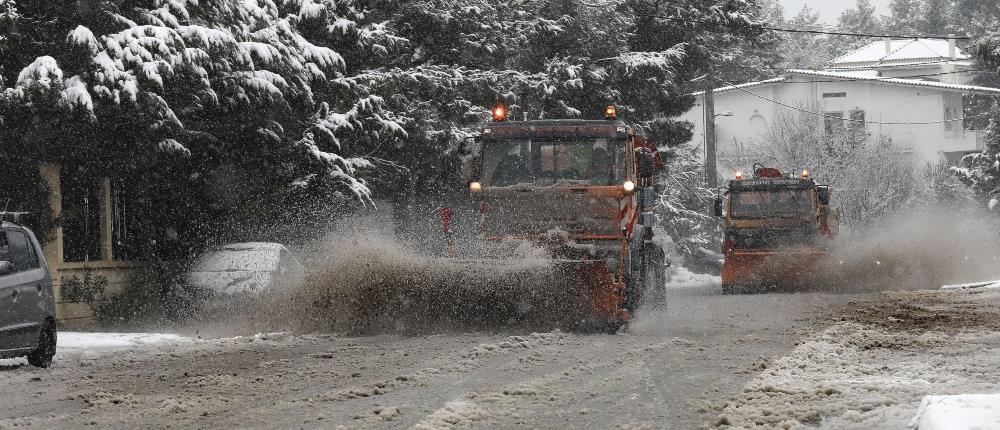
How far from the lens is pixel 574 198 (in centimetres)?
1509

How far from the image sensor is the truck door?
36.8 feet

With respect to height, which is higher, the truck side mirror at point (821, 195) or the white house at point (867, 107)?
the white house at point (867, 107)

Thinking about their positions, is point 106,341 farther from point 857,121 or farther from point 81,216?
point 857,121

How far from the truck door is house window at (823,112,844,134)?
47.5m

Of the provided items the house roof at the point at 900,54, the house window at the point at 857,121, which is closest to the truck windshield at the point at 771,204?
the house window at the point at 857,121

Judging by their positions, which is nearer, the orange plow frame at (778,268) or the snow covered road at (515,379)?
the snow covered road at (515,379)

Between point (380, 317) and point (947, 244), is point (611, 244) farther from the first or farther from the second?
point (947, 244)

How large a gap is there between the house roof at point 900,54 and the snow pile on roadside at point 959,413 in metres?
68.6

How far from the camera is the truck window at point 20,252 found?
11766 millimetres

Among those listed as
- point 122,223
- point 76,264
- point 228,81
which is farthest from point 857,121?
point 76,264

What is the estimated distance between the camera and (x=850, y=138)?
176ft

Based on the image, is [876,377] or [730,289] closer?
[876,377]

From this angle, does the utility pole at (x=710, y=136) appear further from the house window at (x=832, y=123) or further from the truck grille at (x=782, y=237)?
the house window at (x=832, y=123)

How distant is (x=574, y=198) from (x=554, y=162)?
2.15 ft
